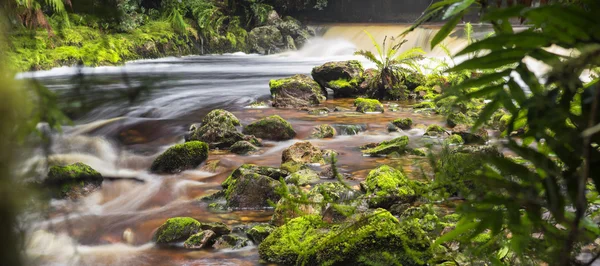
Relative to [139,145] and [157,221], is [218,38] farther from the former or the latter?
[157,221]

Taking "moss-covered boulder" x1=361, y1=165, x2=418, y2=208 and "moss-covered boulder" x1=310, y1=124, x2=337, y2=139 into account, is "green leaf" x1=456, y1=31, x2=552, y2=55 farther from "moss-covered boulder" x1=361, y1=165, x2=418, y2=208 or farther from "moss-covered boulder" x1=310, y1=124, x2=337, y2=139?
"moss-covered boulder" x1=310, y1=124, x2=337, y2=139

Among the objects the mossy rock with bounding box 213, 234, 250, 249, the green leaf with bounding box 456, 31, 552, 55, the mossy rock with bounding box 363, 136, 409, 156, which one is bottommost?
the mossy rock with bounding box 363, 136, 409, 156

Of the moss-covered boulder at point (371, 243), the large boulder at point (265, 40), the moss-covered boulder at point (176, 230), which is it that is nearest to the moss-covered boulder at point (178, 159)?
the moss-covered boulder at point (176, 230)

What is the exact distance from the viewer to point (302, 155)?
4.80 meters

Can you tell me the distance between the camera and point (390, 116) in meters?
7.35

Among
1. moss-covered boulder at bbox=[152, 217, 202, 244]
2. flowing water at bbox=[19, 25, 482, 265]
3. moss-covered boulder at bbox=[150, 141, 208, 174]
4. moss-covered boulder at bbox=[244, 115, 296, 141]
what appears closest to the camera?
flowing water at bbox=[19, 25, 482, 265]

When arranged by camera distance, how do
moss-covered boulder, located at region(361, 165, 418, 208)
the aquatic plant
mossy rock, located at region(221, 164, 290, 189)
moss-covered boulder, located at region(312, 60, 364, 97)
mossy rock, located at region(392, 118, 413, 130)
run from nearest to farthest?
1. moss-covered boulder, located at region(361, 165, 418, 208)
2. mossy rock, located at region(221, 164, 290, 189)
3. mossy rock, located at region(392, 118, 413, 130)
4. the aquatic plant
5. moss-covered boulder, located at region(312, 60, 364, 97)

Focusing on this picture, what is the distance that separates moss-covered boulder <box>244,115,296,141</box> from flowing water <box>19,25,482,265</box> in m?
0.21

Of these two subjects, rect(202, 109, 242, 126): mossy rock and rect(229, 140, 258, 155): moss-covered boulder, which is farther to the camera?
rect(202, 109, 242, 126): mossy rock

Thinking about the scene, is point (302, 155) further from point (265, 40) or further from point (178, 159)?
point (265, 40)

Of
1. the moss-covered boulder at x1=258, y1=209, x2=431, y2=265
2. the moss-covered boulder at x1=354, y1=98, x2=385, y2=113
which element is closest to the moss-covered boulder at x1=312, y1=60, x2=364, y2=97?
the moss-covered boulder at x1=354, y1=98, x2=385, y2=113

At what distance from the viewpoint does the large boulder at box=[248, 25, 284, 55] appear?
1919 cm

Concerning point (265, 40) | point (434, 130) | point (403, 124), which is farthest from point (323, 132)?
point (265, 40)

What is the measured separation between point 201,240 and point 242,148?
2.41 metres
